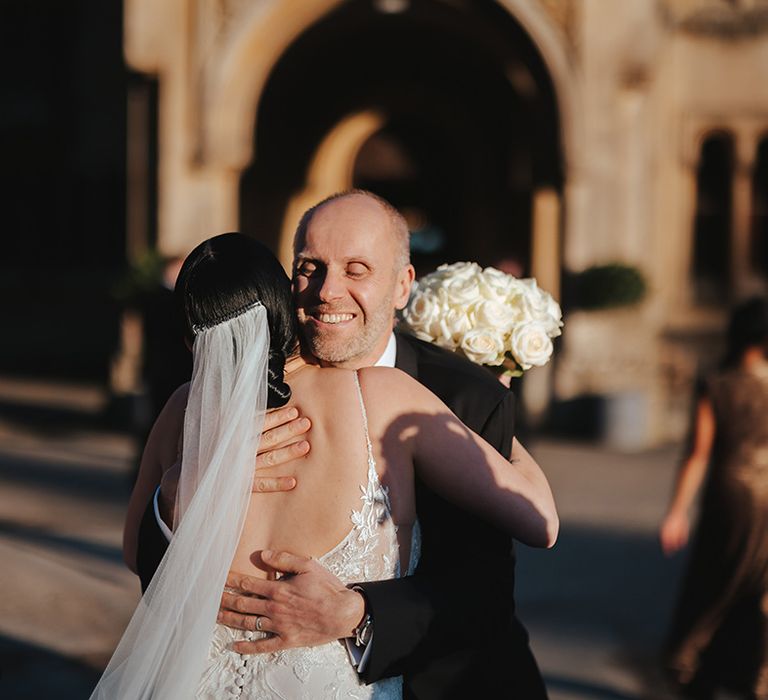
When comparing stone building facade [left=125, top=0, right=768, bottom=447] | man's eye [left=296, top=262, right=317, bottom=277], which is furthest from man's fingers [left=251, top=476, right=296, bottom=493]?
stone building facade [left=125, top=0, right=768, bottom=447]

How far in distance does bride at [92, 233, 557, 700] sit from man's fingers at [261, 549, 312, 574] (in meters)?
0.04

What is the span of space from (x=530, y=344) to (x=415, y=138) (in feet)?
47.6

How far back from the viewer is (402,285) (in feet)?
8.69

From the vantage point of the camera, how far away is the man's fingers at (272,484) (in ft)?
7.55

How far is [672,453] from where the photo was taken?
→ 1194cm

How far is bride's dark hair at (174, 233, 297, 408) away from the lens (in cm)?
235

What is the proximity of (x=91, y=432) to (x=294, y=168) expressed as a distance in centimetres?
551

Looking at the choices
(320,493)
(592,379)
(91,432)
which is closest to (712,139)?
(592,379)

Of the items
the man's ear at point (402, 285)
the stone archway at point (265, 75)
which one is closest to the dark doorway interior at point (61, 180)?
the stone archway at point (265, 75)

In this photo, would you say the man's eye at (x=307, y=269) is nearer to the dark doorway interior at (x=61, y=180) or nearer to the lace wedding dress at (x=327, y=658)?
the lace wedding dress at (x=327, y=658)

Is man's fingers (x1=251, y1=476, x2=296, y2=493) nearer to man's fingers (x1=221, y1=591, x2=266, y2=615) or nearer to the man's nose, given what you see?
man's fingers (x1=221, y1=591, x2=266, y2=615)

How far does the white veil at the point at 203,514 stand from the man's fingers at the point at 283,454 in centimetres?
3

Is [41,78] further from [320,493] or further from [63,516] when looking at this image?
[320,493]

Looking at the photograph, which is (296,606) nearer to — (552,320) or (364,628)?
(364,628)
